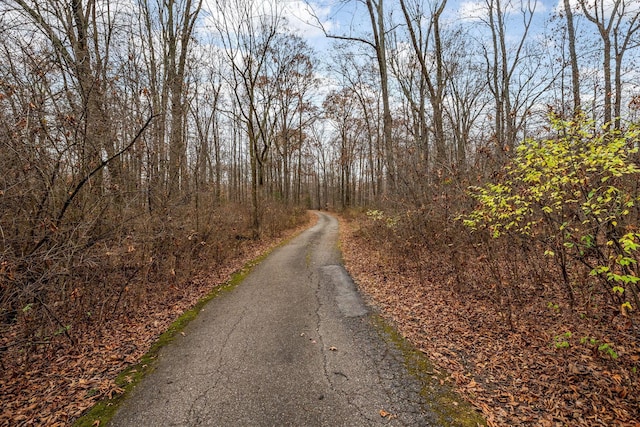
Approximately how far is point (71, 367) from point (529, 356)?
5.92 meters

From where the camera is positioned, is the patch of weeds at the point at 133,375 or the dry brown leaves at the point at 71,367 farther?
the dry brown leaves at the point at 71,367

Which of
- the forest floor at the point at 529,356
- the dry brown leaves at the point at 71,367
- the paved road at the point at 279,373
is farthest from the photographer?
the dry brown leaves at the point at 71,367

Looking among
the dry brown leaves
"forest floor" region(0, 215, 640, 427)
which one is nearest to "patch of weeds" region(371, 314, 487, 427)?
"forest floor" region(0, 215, 640, 427)

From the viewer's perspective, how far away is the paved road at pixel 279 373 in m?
2.97

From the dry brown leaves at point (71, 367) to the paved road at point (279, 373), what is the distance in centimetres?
49

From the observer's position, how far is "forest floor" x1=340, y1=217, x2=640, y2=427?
2869 millimetres

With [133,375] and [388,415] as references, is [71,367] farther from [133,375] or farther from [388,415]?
[388,415]

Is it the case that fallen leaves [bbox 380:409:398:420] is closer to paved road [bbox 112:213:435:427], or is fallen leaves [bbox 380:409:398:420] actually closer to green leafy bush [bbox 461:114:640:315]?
paved road [bbox 112:213:435:427]

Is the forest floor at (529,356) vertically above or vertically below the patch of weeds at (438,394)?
above

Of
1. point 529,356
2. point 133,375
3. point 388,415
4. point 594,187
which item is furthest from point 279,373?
point 594,187

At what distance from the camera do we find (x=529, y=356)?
12.3 ft

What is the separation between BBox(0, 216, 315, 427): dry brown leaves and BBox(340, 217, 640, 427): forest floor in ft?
13.4

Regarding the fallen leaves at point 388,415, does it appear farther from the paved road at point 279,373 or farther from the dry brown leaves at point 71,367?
the dry brown leaves at point 71,367

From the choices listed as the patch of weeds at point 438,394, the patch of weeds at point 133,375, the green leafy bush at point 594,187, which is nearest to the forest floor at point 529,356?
the patch of weeds at point 438,394
